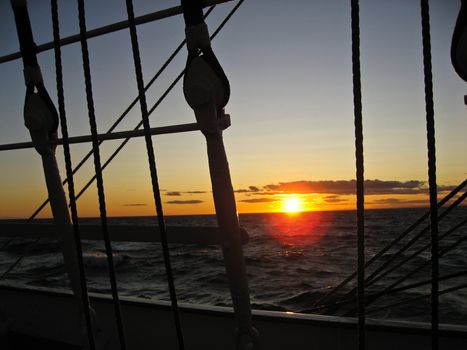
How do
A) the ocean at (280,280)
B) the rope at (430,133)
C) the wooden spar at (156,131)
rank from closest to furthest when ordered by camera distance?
the rope at (430,133) < the wooden spar at (156,131) < the ocean at (280,280)

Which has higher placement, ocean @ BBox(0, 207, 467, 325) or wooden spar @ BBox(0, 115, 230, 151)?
wooden spar @ BBox(0, 115, 230, 151)

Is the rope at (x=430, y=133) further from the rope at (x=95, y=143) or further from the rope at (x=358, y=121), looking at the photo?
the rope at (x=95, y=143)

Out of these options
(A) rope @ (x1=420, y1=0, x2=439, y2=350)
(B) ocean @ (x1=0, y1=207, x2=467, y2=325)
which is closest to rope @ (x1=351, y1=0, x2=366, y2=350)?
(A) rope @ (x1=420, y1=0, x2=439, y2=350)

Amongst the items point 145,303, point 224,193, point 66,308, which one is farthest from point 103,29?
point 66,308

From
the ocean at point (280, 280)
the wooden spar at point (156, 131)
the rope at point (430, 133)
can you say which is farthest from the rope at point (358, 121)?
the ocean at point (280, 280)

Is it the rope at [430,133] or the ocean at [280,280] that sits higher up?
the rope at [430,133]

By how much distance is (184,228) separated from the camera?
126cm

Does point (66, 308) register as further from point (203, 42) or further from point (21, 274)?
point (21, 274)

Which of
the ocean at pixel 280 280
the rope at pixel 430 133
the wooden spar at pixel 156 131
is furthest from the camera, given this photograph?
the ocean at pixel 280 280

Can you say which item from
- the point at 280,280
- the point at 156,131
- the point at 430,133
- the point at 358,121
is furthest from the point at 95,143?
the point at 280,280

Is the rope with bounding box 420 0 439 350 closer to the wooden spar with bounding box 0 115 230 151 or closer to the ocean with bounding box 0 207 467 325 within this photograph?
the wooden spar with bounding box 0 115 230 151

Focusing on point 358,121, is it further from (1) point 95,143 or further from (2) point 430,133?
(1) point 95,143

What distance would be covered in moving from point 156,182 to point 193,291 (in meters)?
10.6

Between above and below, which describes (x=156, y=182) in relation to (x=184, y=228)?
above
